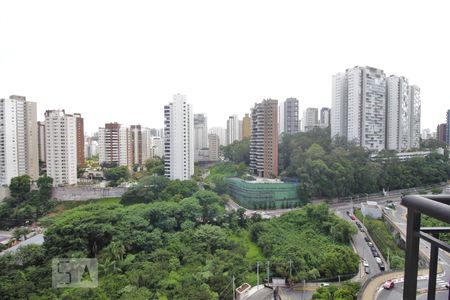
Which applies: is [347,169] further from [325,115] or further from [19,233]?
[325,115]

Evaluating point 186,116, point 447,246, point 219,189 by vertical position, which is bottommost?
point 219,189

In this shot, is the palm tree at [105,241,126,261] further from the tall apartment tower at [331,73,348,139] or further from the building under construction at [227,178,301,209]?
the tall apartment tower at [331,73,348,139]

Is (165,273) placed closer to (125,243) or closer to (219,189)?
(125,243)

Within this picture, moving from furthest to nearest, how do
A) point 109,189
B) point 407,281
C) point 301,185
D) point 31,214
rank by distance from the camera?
1. point 109,189
2. point 301,185
3. point 31,214
4. point 407,281

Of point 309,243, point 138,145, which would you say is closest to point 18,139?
point 138,145

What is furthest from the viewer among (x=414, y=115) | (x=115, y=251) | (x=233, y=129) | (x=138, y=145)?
(x=233, y=129)

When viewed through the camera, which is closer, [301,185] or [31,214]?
[31,214]

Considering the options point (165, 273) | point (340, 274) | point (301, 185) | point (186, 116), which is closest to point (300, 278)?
point (340, 274)
